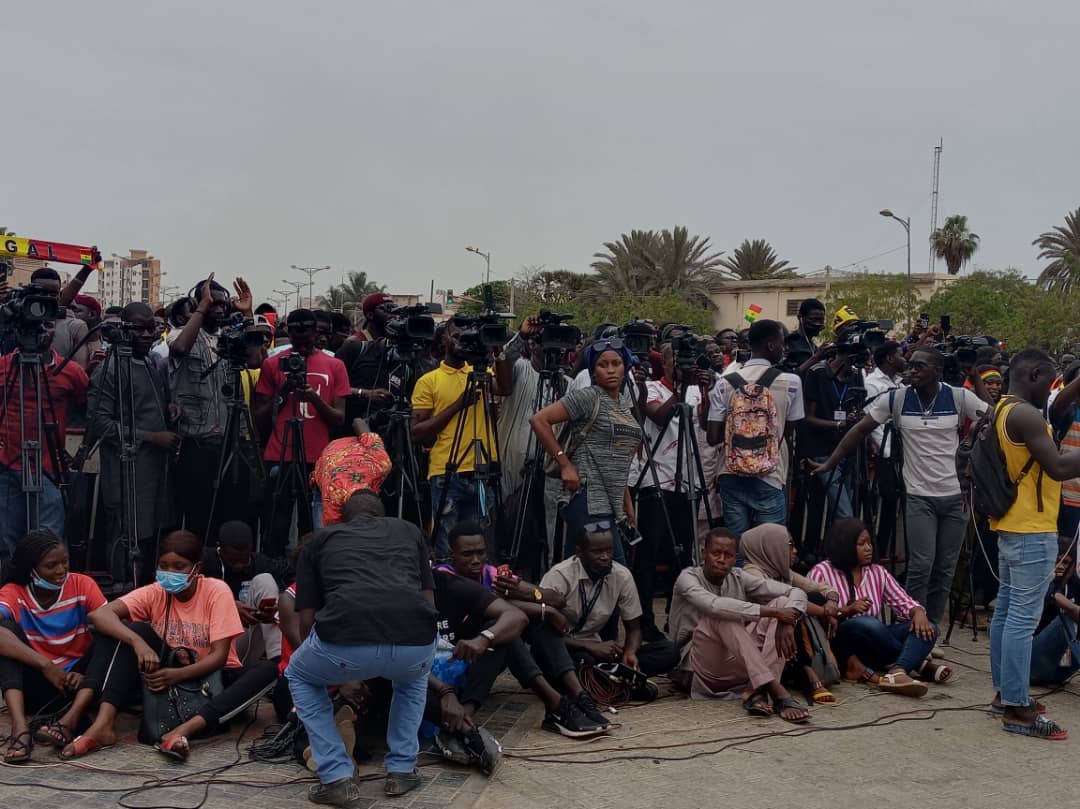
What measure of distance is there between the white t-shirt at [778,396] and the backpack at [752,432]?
3.5 inches

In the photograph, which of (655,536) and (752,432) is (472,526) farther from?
(752,432)

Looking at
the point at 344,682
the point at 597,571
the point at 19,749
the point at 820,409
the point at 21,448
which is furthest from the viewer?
the point at 820,409

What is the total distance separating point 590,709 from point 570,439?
1.58 metres

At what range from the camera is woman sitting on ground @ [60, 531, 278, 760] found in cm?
507

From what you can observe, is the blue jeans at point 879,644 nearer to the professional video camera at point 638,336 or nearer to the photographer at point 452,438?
the professional video camera at point 638,336

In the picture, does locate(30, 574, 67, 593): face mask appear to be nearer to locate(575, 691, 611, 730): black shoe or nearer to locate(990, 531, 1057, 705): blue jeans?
locate(575, 691, 611, 730): black shoe

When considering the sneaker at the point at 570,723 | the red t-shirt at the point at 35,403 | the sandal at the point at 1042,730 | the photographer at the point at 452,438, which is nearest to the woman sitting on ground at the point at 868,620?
the sandal at the point at 1042,730

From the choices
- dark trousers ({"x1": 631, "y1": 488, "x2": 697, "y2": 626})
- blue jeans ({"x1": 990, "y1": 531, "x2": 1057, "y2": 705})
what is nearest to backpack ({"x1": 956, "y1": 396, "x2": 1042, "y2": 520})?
blue jeans ({"x1": 990, "y1": 531, "x2": 1057, "y2": 705})

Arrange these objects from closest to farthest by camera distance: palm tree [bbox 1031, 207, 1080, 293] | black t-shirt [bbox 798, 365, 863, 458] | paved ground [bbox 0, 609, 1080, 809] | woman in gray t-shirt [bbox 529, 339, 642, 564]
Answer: paved ground [bbox 0, 609, 1080, 809]
woman in gray t-shirt [bbox 529, 339, 642, 564]
black t-shirt [bbox 798, 365, 863, 458]
palm tree [bbox 1031, 207, 1080, 293]

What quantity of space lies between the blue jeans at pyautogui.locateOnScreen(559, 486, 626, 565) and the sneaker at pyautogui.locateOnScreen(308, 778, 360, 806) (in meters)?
2.12

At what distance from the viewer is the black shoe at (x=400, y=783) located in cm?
455

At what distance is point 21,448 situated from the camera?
6.16m

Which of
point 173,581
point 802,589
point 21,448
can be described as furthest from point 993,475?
point 21,448

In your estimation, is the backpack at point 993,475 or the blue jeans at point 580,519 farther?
the blue jeans at point 580,519
